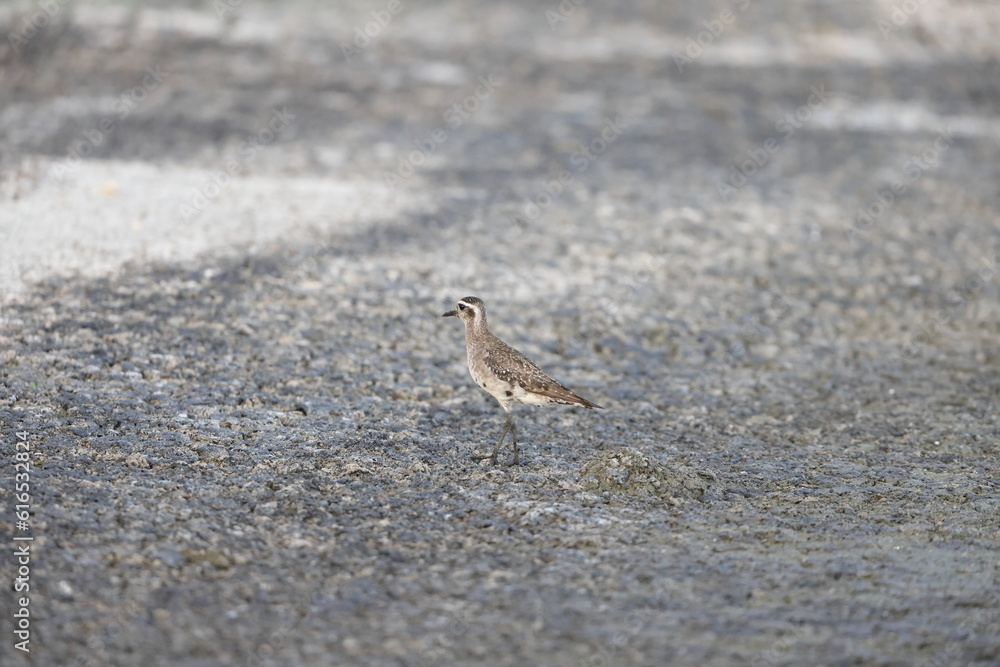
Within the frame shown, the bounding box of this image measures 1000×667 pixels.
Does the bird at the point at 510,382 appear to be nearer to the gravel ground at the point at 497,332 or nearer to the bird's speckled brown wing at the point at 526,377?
the bird's speckled brown wing at the point at 526,377

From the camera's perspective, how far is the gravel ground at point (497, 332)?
5012 millimetres

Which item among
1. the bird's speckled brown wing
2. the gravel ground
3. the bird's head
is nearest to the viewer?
the gravel ground

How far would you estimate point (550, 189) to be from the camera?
11.8 metres

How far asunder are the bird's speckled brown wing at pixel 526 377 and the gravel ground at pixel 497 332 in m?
0.46

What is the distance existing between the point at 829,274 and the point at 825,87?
6.27 metres

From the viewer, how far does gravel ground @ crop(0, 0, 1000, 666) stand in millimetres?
5012

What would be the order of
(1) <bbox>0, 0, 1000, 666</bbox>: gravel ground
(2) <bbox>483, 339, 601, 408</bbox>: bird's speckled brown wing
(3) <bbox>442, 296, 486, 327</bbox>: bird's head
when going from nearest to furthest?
(1) <bbox>0, 0, 1000, 666</bbox>: gravel ground
(2) <bbox>483, 339, 601, 408</bbox>: bird's speckled brown wing
(3) <bbox>442, 296, 486, 327</bbox>: bird's head

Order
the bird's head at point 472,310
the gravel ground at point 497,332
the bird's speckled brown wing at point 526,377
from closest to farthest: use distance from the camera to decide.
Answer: the gravel ground at point 497,332, the bird's speckled brown wing at point 526,377, the bird's head at point 472,310

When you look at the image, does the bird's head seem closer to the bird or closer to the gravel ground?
the bird

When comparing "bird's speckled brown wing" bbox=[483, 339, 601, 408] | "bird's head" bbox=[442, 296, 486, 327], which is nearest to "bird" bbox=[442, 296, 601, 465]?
"bird's speckled brown wing" bbox=[483, 339, 601, 408]

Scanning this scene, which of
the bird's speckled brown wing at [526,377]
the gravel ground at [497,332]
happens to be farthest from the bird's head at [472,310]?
the gravel ground at [497,332]

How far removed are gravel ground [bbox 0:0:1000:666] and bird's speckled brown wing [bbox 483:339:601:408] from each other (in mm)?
460

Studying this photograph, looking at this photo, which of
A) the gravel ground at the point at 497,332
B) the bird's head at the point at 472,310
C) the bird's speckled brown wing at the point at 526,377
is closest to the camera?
the gravel ground at the point at 497,332

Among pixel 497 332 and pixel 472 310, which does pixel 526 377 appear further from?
pixel 497 332
